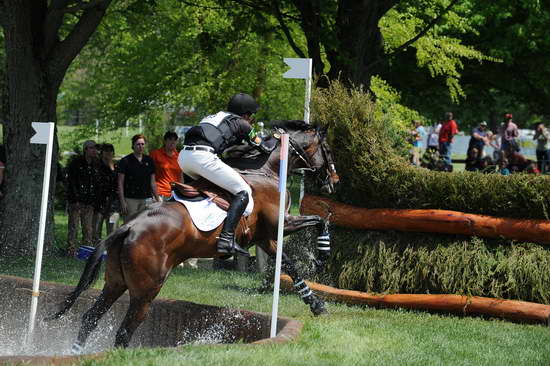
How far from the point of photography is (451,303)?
31.9ft

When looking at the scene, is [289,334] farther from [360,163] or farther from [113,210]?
[113,210]

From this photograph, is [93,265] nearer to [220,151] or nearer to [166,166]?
[220,151]

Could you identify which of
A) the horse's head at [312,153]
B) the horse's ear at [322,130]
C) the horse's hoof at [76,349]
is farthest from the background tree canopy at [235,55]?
the horse's hoof at [76,349]

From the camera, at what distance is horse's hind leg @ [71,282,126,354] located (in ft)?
25.6

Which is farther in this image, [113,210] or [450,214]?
[113,210]

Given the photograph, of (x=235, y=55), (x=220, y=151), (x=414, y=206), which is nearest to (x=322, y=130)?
(x=414, y=206)

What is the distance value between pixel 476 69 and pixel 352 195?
20.3 metres

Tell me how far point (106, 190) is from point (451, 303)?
282 inches

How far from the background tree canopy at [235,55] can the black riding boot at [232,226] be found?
3.95 m

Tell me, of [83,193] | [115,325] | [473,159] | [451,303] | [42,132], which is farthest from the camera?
[473,159]

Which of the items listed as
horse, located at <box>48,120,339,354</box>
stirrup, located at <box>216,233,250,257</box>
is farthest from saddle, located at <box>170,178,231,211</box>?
stirrup, located at <box>216,233,250,257</box>

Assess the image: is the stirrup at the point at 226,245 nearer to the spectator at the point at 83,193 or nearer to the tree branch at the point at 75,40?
the spectator at the point at 83,193

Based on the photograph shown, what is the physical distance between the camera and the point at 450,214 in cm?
1010

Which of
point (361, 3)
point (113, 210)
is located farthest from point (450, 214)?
point (113, 210)
